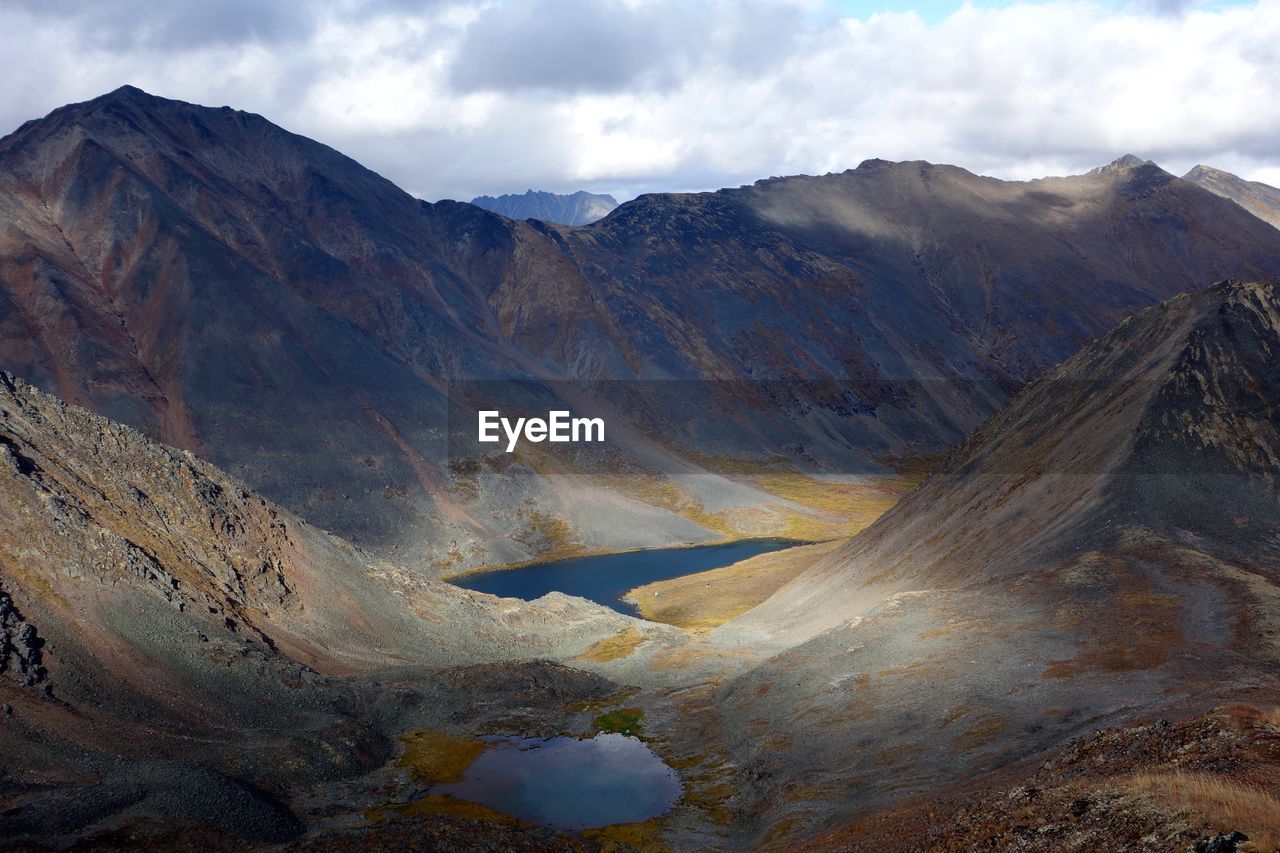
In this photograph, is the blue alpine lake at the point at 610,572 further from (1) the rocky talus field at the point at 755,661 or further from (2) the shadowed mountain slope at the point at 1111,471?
(2) the shadowed mountain slope at the point at 1111,471

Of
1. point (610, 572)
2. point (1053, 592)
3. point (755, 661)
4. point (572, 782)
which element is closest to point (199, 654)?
point (572, 782)

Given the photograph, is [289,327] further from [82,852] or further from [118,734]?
[82,852]

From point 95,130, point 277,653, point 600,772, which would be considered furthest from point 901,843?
point 95,130

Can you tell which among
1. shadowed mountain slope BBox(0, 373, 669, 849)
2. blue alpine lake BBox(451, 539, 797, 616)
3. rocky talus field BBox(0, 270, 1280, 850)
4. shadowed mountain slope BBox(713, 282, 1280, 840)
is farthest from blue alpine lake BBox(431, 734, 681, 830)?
blue alpine lake BBox(451, 539, 797, 616)

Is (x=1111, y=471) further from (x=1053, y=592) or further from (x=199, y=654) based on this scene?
(x=199, y=654)

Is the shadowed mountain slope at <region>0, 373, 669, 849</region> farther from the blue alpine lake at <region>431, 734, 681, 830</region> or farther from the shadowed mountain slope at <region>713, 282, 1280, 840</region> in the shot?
the shadowed mountain slope at <region>713, 282, 1280, 840</region>

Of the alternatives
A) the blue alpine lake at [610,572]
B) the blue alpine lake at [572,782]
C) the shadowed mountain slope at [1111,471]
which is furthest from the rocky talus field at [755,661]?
the blue alpine lake at [610,572]
